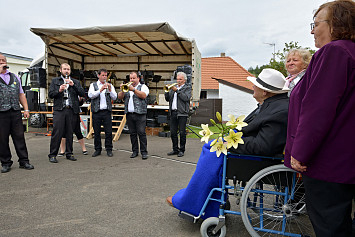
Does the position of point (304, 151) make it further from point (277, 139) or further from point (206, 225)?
point (206, 225)

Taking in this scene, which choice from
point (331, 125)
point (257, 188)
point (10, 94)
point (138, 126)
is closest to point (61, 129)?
point (10, 94)

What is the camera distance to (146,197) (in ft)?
10.4

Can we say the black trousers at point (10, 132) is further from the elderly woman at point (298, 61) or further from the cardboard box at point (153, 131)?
the cardboard box at point (153, 131)

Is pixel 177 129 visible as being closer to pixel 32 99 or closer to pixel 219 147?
pixel 219 147

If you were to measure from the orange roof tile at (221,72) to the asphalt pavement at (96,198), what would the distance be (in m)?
14.9

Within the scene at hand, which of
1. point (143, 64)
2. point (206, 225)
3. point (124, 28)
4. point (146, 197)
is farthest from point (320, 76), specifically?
point (143, 64)

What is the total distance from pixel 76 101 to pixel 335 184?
4779 millimetres

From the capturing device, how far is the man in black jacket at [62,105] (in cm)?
476

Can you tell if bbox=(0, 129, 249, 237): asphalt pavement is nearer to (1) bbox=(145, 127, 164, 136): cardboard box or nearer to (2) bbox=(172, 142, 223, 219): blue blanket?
(2) bbox=(172, 142, 223, 219): blue blanket

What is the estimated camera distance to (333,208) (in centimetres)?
138

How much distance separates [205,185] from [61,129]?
367 centimetres

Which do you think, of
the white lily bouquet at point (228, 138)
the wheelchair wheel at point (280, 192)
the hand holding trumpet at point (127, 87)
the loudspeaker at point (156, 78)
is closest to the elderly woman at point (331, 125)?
the wheelchair wheel at point (280, 192)

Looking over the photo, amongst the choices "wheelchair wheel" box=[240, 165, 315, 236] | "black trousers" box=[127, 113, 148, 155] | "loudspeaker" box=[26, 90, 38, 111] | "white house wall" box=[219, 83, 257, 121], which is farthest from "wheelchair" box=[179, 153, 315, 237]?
"white house wall" box=[219, 83, 257, 121]

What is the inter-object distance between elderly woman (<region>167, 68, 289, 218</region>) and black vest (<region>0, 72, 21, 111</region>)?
3.34m
